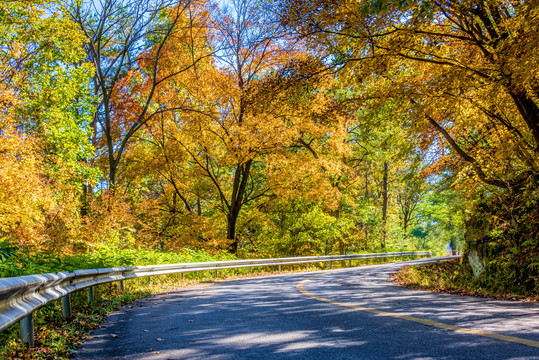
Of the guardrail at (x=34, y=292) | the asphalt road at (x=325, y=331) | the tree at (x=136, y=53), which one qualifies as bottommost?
the asphalt road at (x=325, y=331)

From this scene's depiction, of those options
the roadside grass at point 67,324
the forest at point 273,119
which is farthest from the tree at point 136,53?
the roadside grass at point 67,324

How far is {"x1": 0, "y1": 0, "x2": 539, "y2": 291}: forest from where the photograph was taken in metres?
8.41

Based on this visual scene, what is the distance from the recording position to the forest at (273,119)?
27.6 ft

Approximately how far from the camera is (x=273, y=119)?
774 inches

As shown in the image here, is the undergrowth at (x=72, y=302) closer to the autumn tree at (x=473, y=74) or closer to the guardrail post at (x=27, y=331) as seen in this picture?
the guardrail post at (x=27, y=331)

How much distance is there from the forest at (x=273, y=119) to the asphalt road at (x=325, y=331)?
2.38 m

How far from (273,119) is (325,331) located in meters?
15.8

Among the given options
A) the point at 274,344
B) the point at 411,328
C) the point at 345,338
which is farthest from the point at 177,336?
the point at 411,328

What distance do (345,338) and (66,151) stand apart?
17495mm

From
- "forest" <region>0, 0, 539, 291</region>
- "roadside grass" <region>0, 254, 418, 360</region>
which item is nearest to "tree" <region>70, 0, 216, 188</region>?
"forest" <region>0, 0, 539, 291</region>

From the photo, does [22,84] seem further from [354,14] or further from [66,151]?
[354,14]

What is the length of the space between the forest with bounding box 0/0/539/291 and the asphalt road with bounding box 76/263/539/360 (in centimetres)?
238

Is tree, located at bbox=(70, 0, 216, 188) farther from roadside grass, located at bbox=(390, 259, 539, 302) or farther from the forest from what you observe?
roadside grass, located at bbox=(390, 259, 539, 302)

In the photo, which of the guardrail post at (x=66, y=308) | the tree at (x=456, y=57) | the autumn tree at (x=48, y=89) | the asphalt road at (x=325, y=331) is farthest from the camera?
the autumn tree at (x=48, y=89)
